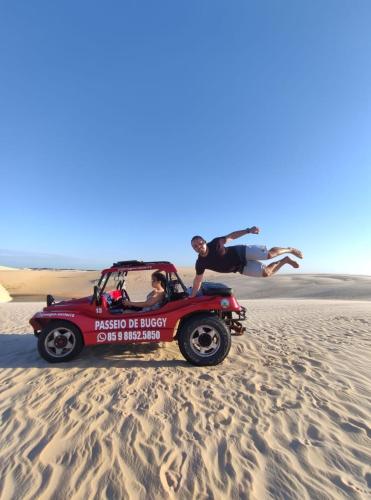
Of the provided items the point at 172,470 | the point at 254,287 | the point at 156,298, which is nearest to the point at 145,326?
the point at 156,298

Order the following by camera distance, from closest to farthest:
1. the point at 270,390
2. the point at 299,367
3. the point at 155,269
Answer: the point at 270,390, the point at 299,367, the point at 155,269

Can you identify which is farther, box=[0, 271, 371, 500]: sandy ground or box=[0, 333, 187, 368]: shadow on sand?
box=[0, 333, 187, 368]: shadow on sand

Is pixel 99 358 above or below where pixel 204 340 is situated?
below

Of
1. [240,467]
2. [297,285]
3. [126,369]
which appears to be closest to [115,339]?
[126,369]

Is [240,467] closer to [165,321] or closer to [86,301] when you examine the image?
[165,321]

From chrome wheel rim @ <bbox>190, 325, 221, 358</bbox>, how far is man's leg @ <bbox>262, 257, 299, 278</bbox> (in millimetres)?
1593

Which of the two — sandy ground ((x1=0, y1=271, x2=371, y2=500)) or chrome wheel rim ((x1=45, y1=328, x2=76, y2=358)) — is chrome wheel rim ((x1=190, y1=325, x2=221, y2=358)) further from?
chrome wheel rim ((x1=45, y1=328, x2=76, y2=358))

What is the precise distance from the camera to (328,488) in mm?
2484

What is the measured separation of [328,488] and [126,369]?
343cm

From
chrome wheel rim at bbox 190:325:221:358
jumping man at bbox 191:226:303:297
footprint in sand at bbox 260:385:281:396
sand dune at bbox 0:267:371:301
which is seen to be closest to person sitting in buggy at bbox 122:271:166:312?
jumping man at bbox 191:226:303:297

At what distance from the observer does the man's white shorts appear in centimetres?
596

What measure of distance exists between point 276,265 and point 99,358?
3.90m

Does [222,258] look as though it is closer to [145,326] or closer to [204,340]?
[204,340]

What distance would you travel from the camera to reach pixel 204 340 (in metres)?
5.37
